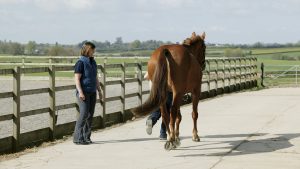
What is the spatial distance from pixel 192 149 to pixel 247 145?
3.33 feet

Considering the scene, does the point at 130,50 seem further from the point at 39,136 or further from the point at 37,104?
the point at 39,136

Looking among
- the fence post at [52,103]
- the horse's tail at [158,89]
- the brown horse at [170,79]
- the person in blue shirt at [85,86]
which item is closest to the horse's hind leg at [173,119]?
the brown horse at [170,79]

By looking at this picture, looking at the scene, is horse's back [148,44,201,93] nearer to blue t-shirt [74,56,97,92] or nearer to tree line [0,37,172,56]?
blue t-shirt [74,56,97,92]

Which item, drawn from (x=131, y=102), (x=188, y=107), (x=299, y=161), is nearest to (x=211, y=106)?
(x=188, y=107)

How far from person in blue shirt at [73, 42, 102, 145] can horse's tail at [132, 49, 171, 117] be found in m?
1.38

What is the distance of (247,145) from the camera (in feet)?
31.0

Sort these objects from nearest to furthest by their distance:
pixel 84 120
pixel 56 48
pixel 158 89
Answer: pixel 158 89 < pixel 84 120 < pixel 56 48

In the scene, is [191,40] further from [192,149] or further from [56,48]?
[56,48]

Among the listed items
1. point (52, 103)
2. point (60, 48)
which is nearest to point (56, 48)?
point (60, 48)

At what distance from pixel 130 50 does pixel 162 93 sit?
88.4 meters

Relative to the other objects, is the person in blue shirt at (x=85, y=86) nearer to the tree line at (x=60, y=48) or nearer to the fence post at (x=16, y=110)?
the fence post at (x=16, y=110)

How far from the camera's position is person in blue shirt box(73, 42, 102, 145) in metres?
9.59

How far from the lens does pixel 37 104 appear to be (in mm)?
18281

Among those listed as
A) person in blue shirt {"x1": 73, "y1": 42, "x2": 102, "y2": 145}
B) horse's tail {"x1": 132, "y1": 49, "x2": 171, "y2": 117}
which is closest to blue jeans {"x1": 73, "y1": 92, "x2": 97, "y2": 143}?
person in blue shirt {"x1": 73, "y1": 42, "x2": 102, "y2": 145}
